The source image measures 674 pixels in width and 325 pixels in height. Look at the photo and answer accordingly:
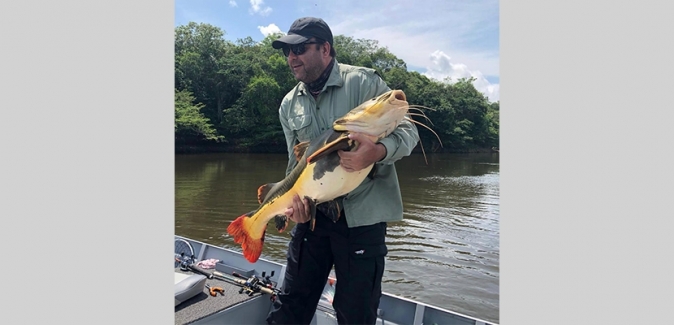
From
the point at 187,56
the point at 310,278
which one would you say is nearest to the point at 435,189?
the point at 310,278

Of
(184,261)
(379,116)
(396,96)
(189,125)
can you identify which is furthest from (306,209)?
(189,125)

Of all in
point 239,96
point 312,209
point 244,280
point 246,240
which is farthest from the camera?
point 239,96

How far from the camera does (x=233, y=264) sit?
514 centimetres

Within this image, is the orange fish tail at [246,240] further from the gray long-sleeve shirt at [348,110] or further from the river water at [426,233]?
the river water at [426,233]

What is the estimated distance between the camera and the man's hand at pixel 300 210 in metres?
2.76

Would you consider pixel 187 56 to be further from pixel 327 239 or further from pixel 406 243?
pixel 327 239

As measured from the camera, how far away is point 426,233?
12.8 meters

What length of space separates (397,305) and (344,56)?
50.2 m

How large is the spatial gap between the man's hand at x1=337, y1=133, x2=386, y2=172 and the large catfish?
41 millimetres

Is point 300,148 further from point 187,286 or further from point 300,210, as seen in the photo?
point 187,286

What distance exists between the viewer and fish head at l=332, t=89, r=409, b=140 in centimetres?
236

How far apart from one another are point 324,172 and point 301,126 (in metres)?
0.55

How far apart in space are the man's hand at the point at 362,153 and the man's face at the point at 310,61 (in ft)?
2.15

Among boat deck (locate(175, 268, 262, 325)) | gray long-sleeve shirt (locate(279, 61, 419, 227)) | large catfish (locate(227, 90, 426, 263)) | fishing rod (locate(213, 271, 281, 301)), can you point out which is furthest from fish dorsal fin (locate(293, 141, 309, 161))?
boat deck (locate(175, 268, 262, 325))
